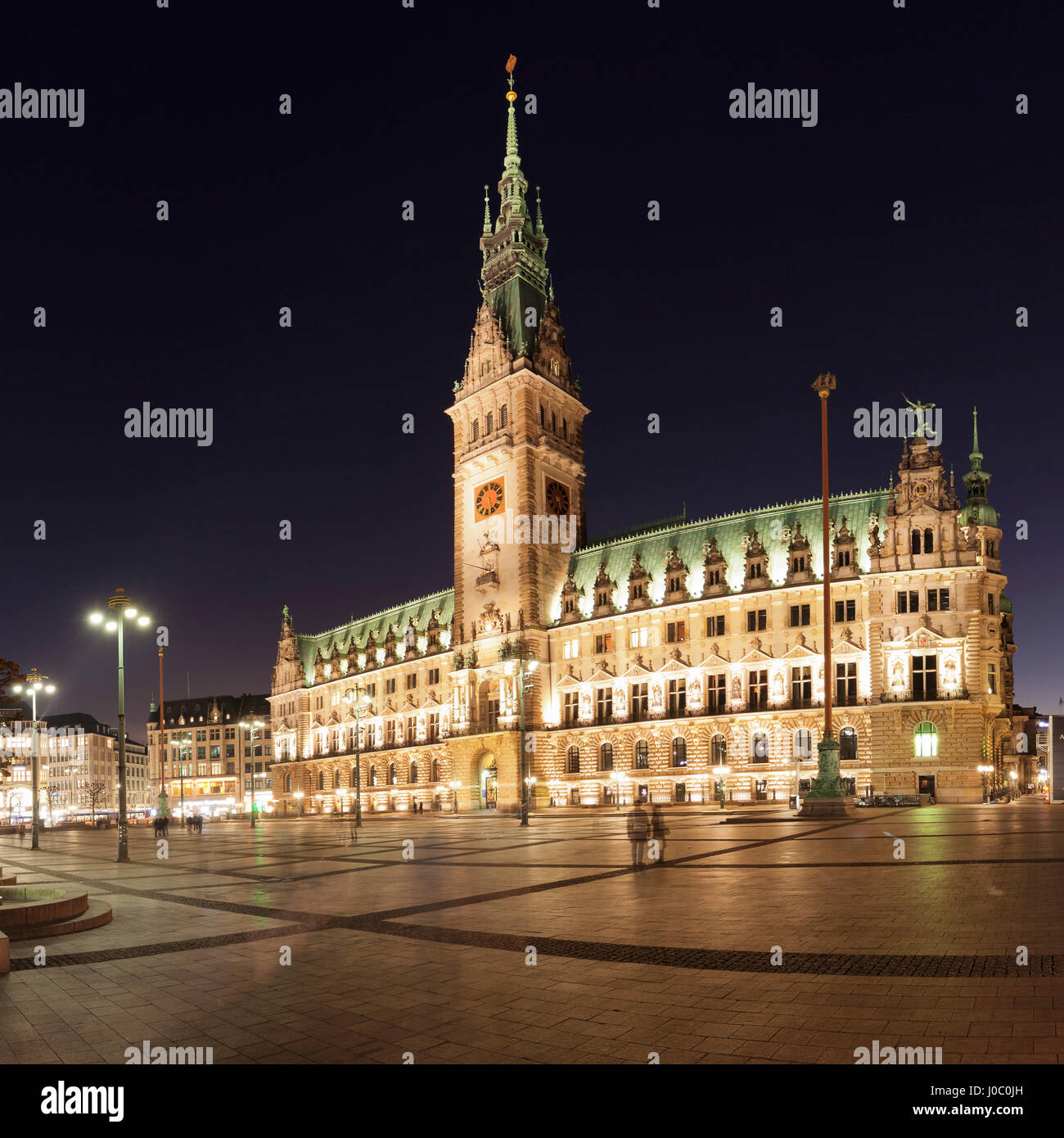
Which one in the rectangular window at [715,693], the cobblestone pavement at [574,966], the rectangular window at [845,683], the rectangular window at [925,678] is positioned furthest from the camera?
the rectangular window at [715,693]

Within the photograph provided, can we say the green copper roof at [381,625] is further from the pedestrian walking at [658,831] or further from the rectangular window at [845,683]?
the pedestrian walking at [658,831]

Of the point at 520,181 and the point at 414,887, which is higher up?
the point at 520,181

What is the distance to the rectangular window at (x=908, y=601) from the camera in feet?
214

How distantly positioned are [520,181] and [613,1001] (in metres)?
102

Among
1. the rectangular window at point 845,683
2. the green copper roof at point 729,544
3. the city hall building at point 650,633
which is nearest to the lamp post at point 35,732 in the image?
the city hall building at point 650,633

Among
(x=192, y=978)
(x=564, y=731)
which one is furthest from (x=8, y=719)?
(x=192, y=978)

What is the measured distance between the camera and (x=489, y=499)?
290ft

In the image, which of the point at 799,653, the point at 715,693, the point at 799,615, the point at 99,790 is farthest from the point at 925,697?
the point at 99,790

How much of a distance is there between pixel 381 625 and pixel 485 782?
3688 cm

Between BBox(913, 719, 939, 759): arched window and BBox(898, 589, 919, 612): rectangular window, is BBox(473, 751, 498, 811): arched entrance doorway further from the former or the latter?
BBox(898, 589, 919, 612): rectangular window

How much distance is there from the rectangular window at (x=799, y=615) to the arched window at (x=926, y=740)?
11.4m
